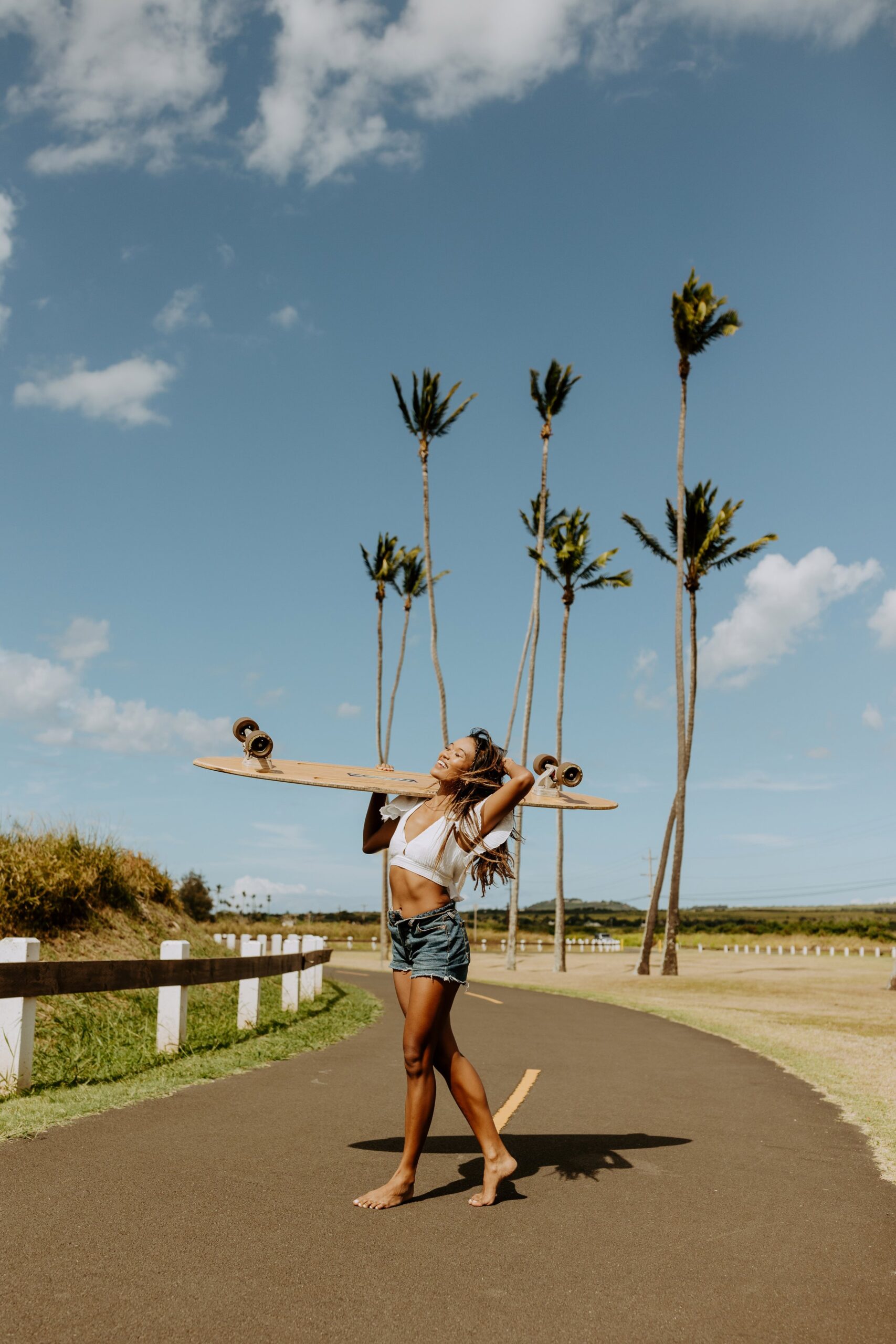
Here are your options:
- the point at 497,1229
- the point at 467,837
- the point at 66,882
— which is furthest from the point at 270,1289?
the point at 66,882

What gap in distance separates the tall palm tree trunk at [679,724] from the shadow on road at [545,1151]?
93.1 feet

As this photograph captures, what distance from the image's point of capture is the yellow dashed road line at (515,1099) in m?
6.97

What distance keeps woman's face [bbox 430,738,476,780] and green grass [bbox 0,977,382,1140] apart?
313 centimetres

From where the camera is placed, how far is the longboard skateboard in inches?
213

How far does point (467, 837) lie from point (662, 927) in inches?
4144

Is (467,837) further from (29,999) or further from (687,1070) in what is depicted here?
(687,1070)

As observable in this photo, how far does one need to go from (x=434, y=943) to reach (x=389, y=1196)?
3.60 ft

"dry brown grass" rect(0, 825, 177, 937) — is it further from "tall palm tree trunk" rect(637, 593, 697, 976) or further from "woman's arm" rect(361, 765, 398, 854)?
"tall palm tree trunk" rect(637, 593, 697, 976)

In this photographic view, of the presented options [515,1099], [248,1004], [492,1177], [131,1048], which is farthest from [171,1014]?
[492,1177]

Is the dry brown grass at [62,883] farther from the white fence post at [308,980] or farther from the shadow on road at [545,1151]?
the shadow on road at [545,1151]

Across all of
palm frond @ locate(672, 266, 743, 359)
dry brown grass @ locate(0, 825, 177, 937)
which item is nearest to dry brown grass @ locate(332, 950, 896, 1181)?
dry brown grass @ locate(0, 825, 177, 937)

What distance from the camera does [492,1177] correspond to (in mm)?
4762

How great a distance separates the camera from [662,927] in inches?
4131

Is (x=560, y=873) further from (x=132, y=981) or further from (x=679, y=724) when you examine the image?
(x=132, y=981)
